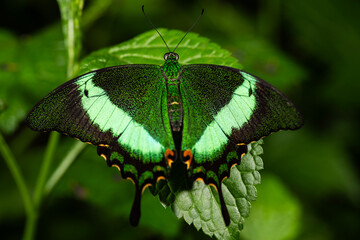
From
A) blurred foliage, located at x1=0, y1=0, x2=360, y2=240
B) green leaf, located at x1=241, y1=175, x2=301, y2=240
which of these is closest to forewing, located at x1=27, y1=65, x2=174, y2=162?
blurred foliage, located at x1=0, y1=0, x2=360, y2=240

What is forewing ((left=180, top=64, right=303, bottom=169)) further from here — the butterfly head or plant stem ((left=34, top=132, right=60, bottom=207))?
plant stem ((left=34, top=132, right=60, bottom=207))

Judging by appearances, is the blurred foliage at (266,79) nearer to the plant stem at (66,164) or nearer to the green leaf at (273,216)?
the green leaf at (273,216)

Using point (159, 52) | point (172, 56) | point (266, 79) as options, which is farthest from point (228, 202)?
point (266, 79)

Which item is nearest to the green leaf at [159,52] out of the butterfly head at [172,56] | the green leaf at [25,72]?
the butterfly head at [172,56]

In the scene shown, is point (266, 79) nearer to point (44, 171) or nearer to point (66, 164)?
point (66, 164)

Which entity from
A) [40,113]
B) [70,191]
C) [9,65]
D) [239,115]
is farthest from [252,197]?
[9,65]

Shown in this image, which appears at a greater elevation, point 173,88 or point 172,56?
point 172,56

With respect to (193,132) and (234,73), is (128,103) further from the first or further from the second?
(234,73)
